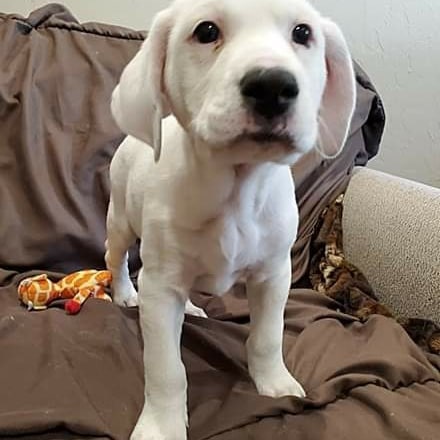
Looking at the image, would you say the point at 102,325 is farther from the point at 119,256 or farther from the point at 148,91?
the point at 148,91

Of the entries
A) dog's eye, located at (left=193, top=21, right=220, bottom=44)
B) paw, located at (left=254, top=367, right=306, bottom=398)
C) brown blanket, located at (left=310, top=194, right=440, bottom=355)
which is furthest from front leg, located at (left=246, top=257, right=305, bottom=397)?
dog's eye, located at (left=193, top=21, right=220, bottom=44)

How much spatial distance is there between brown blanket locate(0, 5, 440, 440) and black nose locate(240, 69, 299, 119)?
17.4 inches

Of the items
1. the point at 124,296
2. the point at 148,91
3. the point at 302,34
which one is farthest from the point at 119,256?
the point at 302,34

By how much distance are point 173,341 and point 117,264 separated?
392mm

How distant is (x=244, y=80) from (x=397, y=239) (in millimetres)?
717

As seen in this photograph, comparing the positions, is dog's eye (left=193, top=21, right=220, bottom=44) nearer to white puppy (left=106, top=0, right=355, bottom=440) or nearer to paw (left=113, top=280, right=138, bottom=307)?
white puppy (left=106, top=0, right=355, bottom=440)

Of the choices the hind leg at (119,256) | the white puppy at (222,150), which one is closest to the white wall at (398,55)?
→ the hind leg at (119,256)

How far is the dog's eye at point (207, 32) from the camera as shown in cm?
87

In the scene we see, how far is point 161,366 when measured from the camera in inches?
39.9

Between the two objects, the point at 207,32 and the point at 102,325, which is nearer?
the point at 207,32

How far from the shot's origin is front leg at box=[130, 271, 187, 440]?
101 cm

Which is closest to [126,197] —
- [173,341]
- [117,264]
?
[117,264]

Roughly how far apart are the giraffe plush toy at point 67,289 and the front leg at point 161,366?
31 centimetres

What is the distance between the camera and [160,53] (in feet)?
3.14
